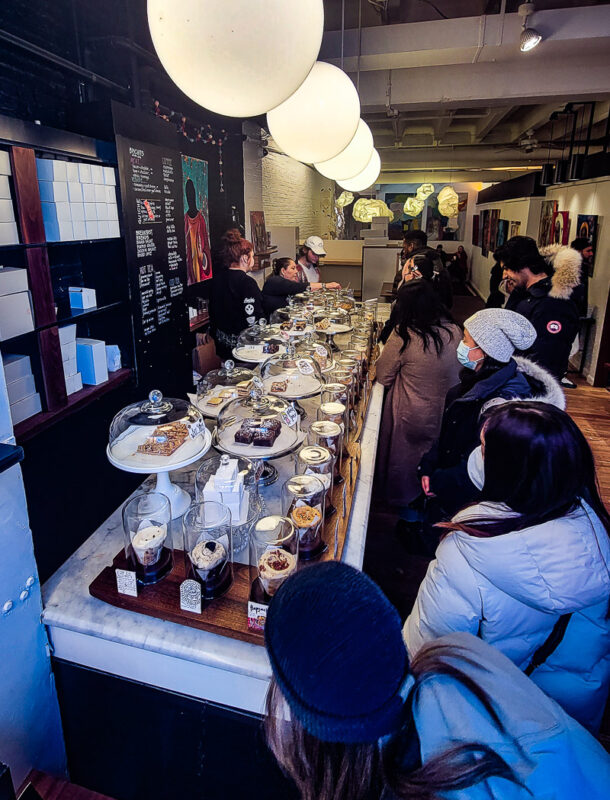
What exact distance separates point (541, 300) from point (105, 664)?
3.77 metres

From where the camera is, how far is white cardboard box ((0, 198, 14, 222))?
213 centimetres

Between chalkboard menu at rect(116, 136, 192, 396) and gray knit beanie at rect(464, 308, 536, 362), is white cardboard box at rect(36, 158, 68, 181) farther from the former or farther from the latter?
gray knit beanie at rect(464, 308, 536, 362)

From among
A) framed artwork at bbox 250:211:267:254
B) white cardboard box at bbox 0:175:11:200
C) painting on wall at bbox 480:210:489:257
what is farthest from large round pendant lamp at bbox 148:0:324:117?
painting on wall at bbox 480:210:489:257

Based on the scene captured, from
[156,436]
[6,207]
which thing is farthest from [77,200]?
[156,436]

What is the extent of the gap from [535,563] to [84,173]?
2.77m

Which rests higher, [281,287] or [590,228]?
[590,228]

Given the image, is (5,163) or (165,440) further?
(5,163)

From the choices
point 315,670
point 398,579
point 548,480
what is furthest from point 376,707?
point 398,579

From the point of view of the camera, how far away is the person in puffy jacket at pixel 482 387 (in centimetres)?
222

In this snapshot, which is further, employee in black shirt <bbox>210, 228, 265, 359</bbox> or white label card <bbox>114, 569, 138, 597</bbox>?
employee in black shirt <bbox>210, 228, 265, 359</bbox>

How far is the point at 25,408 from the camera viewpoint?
2.40 metres

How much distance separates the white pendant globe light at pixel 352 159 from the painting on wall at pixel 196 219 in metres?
1.99

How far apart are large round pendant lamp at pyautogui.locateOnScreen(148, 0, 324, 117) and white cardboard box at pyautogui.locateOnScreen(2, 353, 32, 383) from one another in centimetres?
150

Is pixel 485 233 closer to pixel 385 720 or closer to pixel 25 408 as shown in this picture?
pixel 25 408
